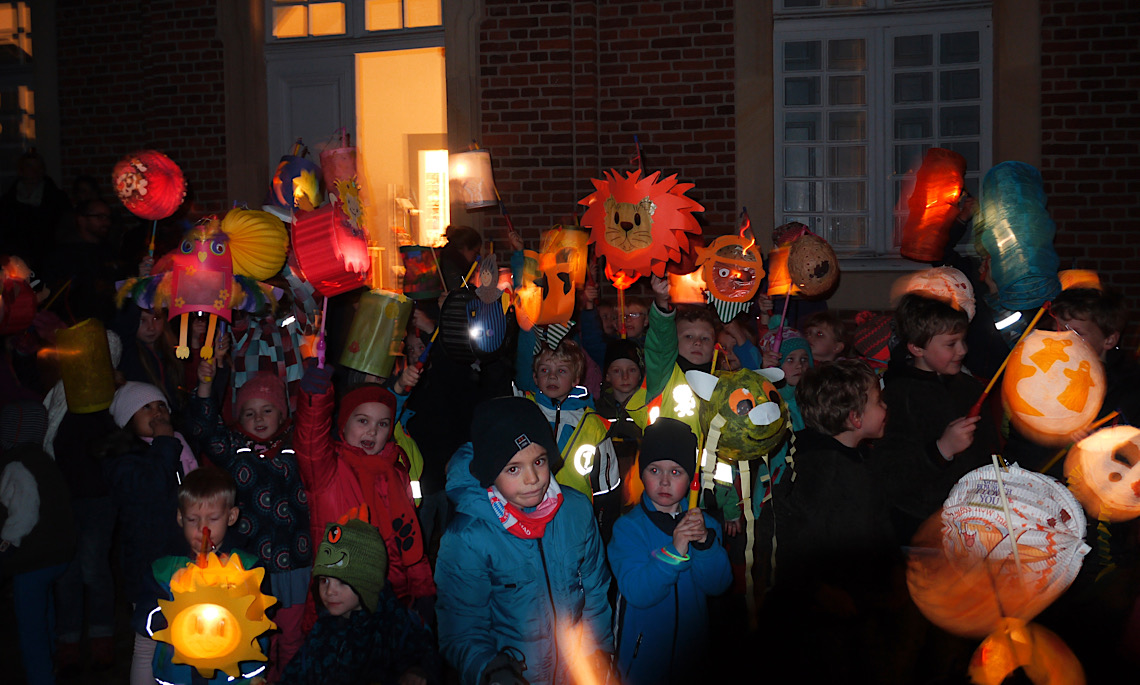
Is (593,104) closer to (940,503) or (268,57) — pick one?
(268,57)

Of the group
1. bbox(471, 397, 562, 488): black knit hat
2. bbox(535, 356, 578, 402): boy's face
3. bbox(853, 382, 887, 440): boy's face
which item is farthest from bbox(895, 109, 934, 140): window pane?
bbox(471, 397, 562, 488): black knit hat

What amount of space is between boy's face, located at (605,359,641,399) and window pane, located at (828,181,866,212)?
10.0ft

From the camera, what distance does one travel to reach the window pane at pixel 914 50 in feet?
21.3

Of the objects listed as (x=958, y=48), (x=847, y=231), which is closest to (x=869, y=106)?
(x=958, y=48)

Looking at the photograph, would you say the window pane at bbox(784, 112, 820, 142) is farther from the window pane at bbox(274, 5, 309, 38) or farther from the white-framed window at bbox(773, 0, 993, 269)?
the window pane at bbox(274, 5, 309, 38)

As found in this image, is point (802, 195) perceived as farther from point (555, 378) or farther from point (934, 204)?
point (555, 378)

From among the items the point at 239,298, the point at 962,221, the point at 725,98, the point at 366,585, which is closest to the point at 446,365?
the point at 239,298

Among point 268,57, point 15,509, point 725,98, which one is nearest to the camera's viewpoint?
point 15,509

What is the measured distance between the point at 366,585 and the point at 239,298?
129 cm

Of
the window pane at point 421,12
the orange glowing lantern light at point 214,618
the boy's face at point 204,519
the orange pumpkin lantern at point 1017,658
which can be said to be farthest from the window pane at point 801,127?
the orange glowing lantern light at point 214,618

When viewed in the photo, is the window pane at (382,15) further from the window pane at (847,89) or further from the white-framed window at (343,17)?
Result: the window pane at (847,89)

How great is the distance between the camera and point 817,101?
21.8ft

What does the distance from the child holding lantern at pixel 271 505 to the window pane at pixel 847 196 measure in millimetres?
4620

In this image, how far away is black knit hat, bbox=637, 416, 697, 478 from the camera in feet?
9.84
